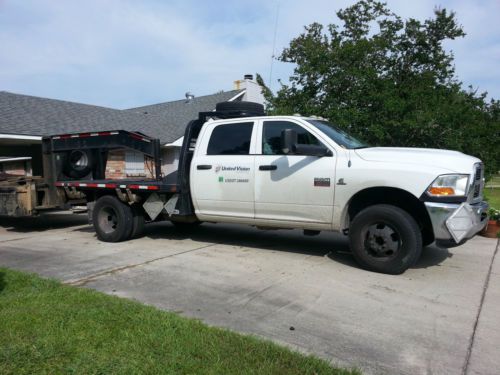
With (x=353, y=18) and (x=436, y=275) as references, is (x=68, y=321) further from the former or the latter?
(x=353, y=18)

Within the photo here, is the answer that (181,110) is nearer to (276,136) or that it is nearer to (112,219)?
(112,219)

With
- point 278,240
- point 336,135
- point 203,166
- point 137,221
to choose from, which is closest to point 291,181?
point 336,135

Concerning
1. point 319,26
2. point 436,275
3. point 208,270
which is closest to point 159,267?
point 208,270

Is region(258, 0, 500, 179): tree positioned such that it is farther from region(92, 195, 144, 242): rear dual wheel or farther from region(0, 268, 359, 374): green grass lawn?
region(0, 268, 359, 374): green grass lawn

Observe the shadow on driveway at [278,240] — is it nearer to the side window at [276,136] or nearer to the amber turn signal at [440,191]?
the amber turn signal at [440,191]

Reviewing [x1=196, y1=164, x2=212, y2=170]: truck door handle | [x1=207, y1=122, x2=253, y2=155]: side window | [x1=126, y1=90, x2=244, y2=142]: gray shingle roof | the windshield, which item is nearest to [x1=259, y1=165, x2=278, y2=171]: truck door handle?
[x1=207, y1=122, x2=253, y2=155]: side window

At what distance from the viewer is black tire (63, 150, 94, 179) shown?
29.7 feet

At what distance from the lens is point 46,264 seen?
20.3ft

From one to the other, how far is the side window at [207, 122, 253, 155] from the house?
1967 mm

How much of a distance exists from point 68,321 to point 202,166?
357 cm

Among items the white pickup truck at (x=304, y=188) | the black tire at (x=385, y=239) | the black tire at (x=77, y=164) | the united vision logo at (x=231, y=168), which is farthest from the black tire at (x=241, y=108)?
the black tire at (x=77, y=164)

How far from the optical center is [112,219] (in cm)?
798

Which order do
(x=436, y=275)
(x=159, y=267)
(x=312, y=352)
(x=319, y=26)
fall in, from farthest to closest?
(x=319, y=26), (x=159, y=267), (x=436, y=275), (x=312, y=352)

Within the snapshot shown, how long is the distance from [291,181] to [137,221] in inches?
126
